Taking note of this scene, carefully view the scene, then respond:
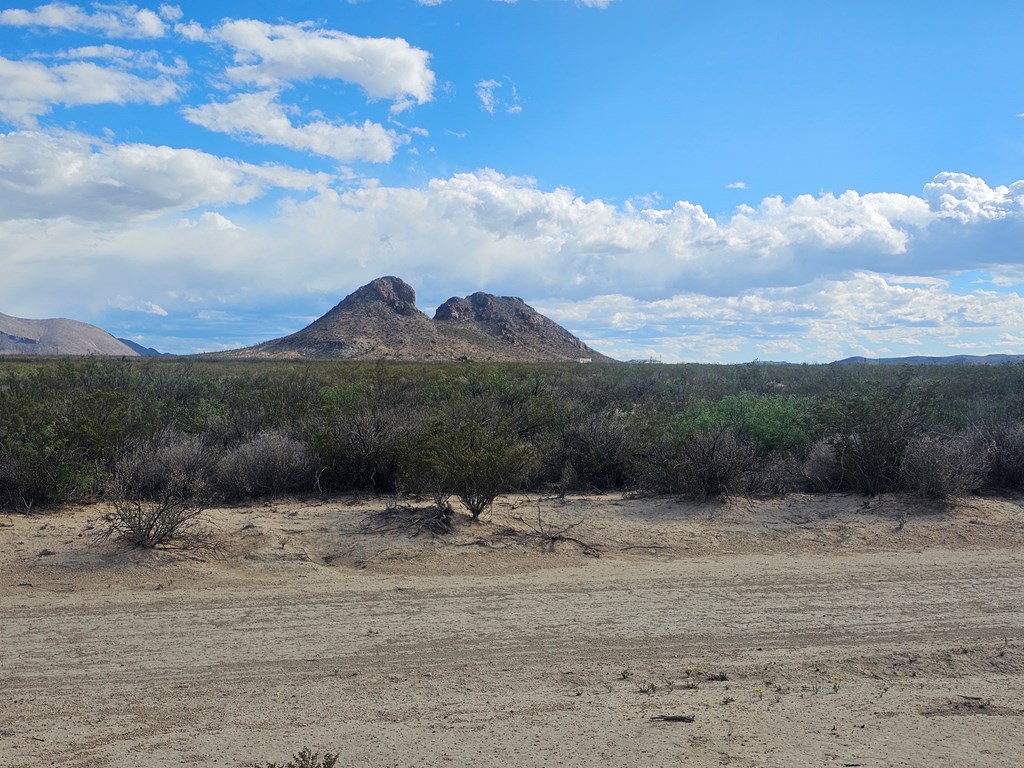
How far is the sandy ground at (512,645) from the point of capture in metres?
5.25

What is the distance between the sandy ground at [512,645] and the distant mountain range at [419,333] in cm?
7795

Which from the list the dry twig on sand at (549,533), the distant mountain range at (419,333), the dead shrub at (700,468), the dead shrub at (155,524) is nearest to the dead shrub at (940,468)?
the dead shrub at (700,468)

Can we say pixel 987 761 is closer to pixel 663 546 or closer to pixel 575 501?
pixel 663 546

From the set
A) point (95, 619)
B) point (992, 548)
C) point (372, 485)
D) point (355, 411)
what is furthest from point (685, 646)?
point (355, 411)

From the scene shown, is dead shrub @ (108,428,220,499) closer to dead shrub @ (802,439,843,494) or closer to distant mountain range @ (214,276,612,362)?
dead shrub @ (802,439,843,494)

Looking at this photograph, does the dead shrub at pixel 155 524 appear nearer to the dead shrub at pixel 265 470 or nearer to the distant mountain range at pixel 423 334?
the dead shrub at pixel 265 470

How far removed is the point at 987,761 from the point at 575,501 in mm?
7746

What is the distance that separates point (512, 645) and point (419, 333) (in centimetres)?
9732

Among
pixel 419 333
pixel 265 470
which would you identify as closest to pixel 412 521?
pixel 265 470

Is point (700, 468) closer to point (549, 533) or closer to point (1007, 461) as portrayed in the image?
point (549, 533)

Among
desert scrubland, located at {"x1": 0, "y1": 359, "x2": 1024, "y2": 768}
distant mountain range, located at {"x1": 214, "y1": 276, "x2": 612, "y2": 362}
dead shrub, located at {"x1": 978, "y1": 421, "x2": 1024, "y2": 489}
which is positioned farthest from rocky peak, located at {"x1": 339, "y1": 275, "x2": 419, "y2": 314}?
dead shrub, located at {"x1": 978, "y1": 421, "x2": 1024, "y2": 489}

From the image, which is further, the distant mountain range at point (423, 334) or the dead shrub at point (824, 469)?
the distant mountain range at point (423, 334)

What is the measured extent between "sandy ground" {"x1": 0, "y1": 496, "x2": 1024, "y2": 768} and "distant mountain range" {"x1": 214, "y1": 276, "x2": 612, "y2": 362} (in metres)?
78.0

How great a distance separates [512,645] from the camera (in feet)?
22.4
